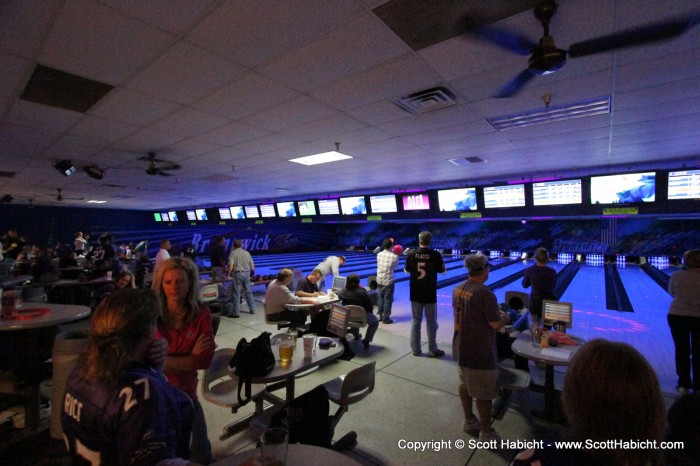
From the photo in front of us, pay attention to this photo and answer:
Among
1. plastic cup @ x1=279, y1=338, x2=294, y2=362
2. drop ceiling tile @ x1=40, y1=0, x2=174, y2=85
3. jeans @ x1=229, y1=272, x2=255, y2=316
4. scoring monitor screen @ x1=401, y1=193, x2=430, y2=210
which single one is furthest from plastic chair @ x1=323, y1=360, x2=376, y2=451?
scoring monitor screen @ x1=401, y1=193, x2=430, y2=210

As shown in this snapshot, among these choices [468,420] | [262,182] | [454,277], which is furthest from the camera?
[454,277]

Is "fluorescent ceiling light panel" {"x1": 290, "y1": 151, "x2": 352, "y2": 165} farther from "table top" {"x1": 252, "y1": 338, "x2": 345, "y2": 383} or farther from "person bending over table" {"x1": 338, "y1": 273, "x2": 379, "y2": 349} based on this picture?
"table top" {"x1": 252, "y1": 338, "x2": 345, "y2": 383}

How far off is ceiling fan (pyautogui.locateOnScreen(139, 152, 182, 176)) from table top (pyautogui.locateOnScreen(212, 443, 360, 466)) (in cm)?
518

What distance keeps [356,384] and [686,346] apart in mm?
3325

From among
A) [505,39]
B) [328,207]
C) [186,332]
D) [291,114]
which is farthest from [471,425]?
[328,207]

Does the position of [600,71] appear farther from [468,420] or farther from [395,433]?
[395,433]

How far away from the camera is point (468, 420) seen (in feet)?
8.29

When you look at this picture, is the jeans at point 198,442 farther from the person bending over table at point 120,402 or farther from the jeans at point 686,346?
the jeans at point 686,346

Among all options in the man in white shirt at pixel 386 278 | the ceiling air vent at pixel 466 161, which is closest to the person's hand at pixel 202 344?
the man in white shirt at pixel 386 278

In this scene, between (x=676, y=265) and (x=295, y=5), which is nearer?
(x=295, y=5)

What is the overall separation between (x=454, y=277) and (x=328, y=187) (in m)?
5.09

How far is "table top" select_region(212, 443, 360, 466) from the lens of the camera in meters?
1.17

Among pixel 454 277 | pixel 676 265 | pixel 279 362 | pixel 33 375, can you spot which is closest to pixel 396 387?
pixel 279 362

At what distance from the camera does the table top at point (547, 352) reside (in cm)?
242
